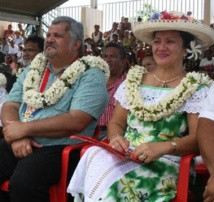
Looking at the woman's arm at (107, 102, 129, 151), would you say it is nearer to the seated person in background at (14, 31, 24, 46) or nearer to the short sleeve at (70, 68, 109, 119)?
the short sleeve at (70, 68, 109, 119)

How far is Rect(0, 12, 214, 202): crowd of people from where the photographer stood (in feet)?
8.75

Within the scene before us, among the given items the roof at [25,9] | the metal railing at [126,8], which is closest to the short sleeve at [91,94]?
the roof at [25,9]

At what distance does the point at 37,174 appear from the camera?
3.05 meters

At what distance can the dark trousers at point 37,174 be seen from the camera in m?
3.01

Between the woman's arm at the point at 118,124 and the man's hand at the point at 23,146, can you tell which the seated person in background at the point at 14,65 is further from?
the woman's arm at the point at 118,124

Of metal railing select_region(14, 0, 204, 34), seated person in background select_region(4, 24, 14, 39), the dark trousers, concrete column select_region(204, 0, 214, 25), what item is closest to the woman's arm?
the dark trousers

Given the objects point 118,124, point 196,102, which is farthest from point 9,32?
point 196,102

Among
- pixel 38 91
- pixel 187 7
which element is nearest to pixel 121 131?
pixel 38 91

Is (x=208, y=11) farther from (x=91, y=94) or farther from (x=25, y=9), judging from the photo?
(x=91, y=94)

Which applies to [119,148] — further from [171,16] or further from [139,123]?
[171,16]

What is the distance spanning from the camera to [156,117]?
293 cm

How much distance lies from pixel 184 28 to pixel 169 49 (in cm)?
18

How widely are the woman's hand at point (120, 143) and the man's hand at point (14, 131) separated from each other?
793 millimetres

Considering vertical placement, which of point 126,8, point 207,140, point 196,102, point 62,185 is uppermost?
point 126,8
